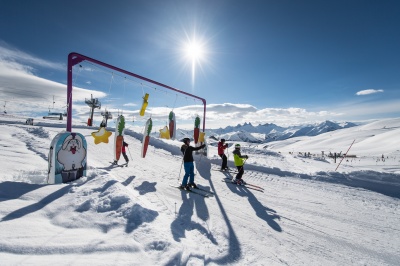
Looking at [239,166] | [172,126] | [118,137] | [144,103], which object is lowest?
[239,166]

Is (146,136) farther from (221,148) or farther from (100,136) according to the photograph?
(221,148)

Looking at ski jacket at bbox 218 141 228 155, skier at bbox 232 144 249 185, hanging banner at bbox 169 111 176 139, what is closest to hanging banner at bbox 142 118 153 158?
hanging banner at bbox 169 111 176 139

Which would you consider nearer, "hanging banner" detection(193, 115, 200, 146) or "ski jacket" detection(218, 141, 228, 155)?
"ski jacket" detection(218, 141, 228, 155)

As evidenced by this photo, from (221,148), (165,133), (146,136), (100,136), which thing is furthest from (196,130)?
(100,136)

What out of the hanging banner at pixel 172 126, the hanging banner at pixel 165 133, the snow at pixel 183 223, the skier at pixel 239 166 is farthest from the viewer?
the hanging banner at pixel 172 126

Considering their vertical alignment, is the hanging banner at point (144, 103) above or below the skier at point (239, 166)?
above

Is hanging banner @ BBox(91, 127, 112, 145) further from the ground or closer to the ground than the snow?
further from the ground

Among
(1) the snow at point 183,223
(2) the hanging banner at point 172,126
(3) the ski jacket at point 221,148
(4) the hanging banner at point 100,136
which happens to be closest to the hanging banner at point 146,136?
(4) the hanging banner at point 100,136

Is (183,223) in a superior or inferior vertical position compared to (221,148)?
inferior

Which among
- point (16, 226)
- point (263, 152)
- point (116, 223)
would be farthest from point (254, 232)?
point (263, 152)

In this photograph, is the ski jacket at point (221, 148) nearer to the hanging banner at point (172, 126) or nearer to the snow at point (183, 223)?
the hanging banner at point (172, 126)

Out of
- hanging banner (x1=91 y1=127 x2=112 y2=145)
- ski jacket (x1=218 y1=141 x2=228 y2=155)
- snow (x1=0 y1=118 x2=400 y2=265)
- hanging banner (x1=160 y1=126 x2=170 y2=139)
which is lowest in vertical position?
snow (x1=0 y1=118 x2=400 y2=265)

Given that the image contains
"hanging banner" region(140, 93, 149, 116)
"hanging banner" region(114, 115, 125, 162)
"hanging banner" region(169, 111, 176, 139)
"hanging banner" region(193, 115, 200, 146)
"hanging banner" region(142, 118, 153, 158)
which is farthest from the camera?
"hanging banner" region(193, 115, 200, 146)

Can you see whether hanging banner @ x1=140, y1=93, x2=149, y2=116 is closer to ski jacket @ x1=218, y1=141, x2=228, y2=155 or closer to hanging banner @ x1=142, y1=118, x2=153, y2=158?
hanging banner @ x1=142, y1=118, x2=153, y2=158
